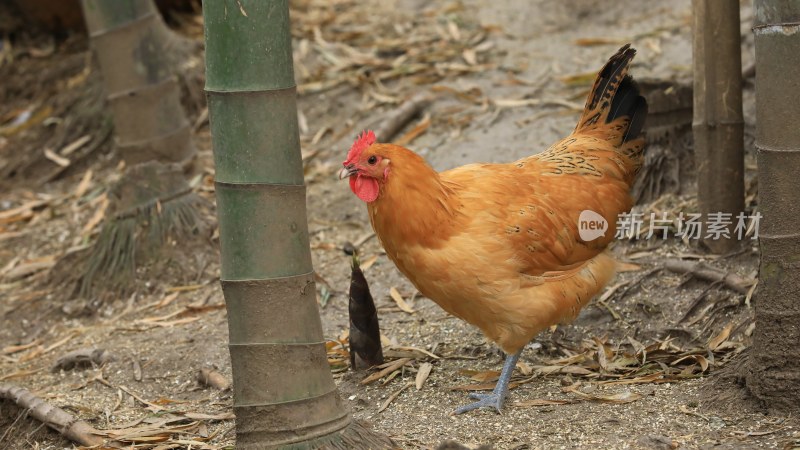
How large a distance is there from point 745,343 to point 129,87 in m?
4.17

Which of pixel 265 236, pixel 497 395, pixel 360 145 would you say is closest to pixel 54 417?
pixel 265 236

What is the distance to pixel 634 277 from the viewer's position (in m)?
5.29

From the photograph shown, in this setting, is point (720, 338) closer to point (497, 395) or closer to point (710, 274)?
point (710, 274)

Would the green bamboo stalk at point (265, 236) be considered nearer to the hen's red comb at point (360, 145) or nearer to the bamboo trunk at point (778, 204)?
the hen's red comb at point (360, 145)

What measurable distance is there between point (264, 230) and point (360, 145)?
75cm

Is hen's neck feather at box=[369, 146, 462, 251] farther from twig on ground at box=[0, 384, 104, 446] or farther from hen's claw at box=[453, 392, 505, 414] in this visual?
twig on ground at box=[0, 384, 104, 446]

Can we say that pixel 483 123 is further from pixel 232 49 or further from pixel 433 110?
pixel 232 49

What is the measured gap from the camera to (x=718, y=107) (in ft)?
16.3

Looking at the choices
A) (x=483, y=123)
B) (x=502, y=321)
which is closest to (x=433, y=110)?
(x=483, y=123)

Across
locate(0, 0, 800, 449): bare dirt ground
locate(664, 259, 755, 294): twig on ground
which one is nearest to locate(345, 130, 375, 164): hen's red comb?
locate(0, 0, 800, 449): bare dirt ground

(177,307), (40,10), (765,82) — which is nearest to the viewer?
(765,82)

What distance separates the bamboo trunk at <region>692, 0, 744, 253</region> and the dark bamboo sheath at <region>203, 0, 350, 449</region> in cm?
238

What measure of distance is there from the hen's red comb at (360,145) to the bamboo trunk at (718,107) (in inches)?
74.0

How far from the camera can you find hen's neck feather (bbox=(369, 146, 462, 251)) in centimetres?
404
